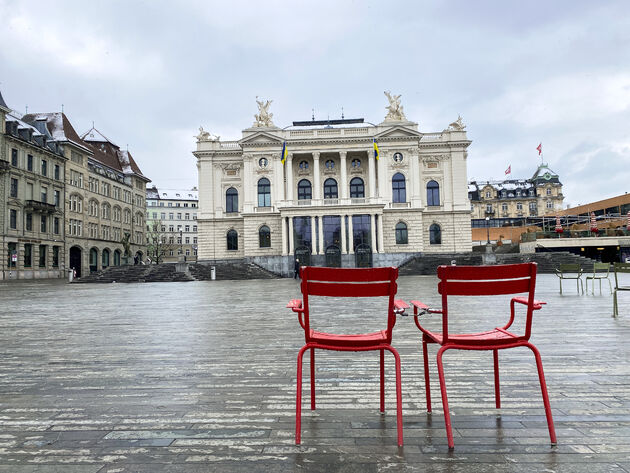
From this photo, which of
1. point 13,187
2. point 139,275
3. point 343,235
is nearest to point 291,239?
point 343,235

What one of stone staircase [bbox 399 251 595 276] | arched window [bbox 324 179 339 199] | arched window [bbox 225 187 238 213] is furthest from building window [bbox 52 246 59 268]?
stone staircase [bbox 399 251 595 276]

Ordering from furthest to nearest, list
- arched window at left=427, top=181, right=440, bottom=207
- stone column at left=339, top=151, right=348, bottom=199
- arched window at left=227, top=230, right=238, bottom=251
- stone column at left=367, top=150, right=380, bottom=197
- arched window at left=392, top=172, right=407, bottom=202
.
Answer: arched window at left=427, top=181, right=440, bottom=207 < arched window at left=227, top=230, right=238, bottom=251 < arched window at left=392, top=172, right=407, bottom=202 < stone column at left=339, top=151, right=348, bottom=199 < stone column at left=367, top=150, right=380, bottom=197

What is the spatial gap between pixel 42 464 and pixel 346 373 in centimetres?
291

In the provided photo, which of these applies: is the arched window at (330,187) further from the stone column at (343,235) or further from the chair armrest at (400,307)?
the chair armrest at (400,307)

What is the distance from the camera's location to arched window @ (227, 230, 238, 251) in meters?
51.1

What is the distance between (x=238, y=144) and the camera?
51.3 metres

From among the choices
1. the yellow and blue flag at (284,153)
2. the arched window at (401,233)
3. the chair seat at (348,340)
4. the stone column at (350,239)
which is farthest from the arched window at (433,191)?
the chair seat at (348,340)

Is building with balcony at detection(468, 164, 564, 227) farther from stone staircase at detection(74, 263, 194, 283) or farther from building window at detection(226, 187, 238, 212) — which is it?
stone staircase at detection(74, 263, 194, 283)

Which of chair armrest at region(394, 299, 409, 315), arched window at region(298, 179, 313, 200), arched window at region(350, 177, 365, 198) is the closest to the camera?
chair armrest at region(394, 299, 409, 315)

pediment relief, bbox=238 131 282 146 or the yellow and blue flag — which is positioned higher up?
pediment relief, bbox=238 131 282 146

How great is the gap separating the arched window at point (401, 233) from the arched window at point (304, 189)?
36.5 feet

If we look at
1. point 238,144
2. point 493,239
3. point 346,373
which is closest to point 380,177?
point 238,144

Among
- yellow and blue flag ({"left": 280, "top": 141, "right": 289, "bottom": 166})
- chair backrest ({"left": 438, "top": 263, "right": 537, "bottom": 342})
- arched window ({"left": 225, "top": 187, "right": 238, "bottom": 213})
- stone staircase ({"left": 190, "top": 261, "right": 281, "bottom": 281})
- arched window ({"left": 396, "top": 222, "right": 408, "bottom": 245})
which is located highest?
yellow and blue flag ({"left": 280, "top": 141, "right": 289, "bottom": 166})

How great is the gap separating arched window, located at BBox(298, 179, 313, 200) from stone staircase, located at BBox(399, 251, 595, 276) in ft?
48.2
